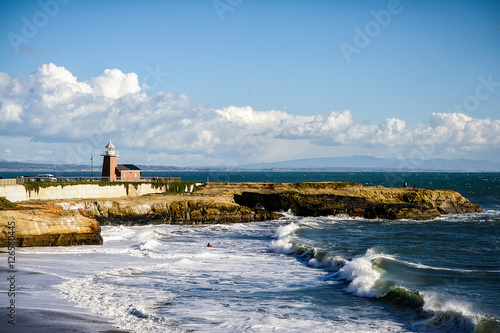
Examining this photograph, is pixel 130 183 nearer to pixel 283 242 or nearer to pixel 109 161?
pixel 109 161

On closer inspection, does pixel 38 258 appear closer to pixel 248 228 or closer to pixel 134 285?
pixel 134 285

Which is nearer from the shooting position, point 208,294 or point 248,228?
point 208,294

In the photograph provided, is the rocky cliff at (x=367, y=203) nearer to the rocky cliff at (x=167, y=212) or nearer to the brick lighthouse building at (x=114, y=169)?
the rocky cliff at (x=167, y=212)

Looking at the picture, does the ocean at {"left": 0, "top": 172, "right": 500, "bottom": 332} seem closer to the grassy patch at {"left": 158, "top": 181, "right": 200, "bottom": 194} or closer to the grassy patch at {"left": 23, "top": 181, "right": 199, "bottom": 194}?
the grassy patch at {"left": 23, "top": 181, "right": 199, "bottom": 194}

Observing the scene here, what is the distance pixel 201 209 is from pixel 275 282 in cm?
2471

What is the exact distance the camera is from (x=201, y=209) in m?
42.8

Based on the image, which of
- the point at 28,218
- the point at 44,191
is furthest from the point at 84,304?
the point at 44,191

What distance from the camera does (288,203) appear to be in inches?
1951

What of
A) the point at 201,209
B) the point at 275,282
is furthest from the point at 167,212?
the point at 275,282

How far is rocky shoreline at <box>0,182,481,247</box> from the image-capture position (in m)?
26.5

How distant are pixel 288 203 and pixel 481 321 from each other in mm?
36571

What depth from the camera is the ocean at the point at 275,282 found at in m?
13.6

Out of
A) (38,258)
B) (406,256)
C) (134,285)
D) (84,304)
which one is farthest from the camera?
(406,256)

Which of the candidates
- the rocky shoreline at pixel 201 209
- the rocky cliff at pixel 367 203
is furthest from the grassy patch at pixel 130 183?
the rocky cliff at pixel 367 203
